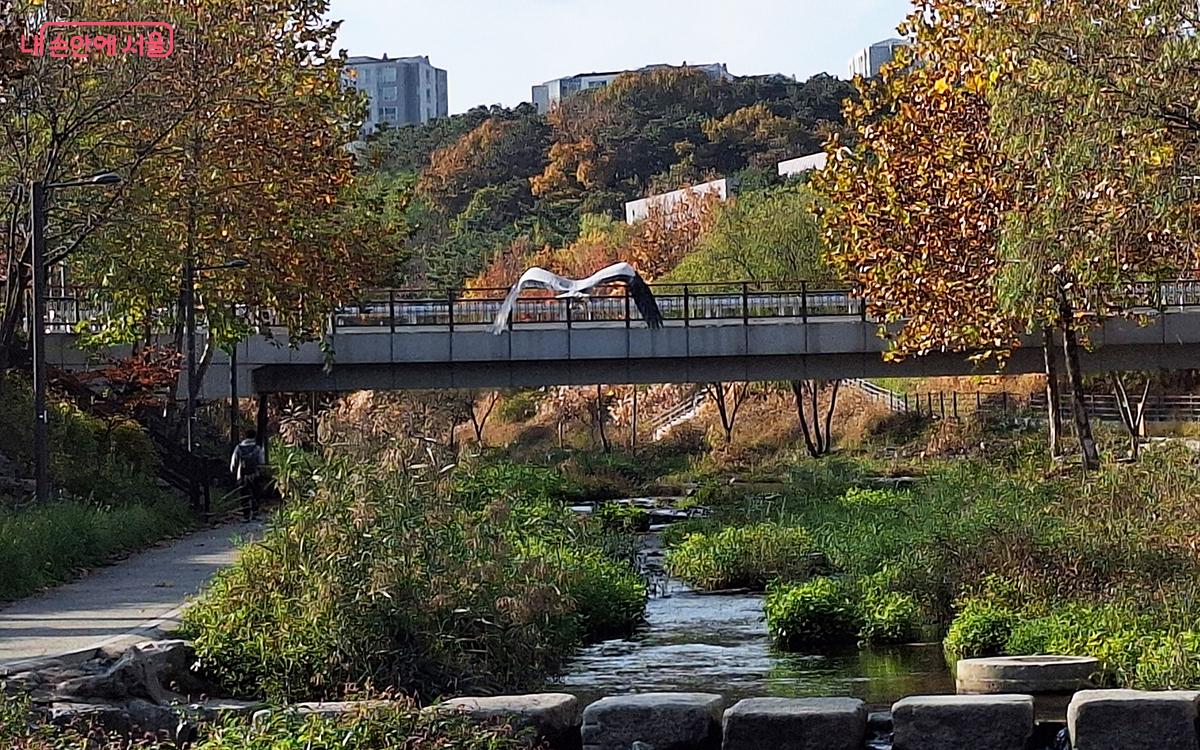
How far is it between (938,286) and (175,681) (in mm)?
22268

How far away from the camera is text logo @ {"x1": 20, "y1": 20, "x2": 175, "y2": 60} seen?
29094 millimetres

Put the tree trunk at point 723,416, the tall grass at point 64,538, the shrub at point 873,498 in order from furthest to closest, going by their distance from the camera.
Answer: the tree trunk at point 723,416 → the shrub at point 873,498 → the tall grass at point 64,538

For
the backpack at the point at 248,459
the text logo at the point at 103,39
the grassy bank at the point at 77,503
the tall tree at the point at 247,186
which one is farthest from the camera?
the tall tree at the point at 247,186

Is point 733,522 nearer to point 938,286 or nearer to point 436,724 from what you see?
point 938,286

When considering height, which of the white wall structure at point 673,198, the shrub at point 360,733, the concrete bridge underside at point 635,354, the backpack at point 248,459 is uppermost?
the white wall structure at point 673,198

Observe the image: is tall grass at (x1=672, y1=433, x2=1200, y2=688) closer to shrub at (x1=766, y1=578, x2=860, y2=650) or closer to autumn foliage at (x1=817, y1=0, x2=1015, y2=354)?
shrub at (x1=766, y1=578, x2=860, y2=650)

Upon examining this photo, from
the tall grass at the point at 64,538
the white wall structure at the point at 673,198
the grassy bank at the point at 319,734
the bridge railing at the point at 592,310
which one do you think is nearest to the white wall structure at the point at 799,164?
the white wall structure at the point at 673,198

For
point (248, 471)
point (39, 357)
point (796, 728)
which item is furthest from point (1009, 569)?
point (248, 471)

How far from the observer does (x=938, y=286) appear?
110ft

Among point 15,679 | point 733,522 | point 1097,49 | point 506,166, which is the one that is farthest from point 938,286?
point 506,166

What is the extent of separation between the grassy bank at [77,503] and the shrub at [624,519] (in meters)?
7.67

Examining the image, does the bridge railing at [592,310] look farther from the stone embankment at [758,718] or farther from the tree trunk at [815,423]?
the stone embankment at [758,718]

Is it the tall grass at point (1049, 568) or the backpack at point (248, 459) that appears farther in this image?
the backpack at point (248, 459)

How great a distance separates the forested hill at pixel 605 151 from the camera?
10606 centimetres
